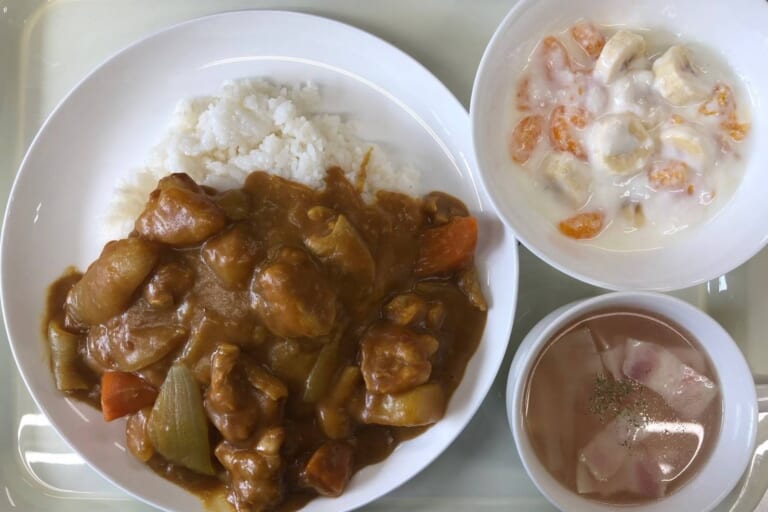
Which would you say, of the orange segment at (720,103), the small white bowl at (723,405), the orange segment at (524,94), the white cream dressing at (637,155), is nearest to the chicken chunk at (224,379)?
the small white bowl at (723,405)

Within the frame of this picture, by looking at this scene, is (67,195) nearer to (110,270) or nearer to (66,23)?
(110,270)

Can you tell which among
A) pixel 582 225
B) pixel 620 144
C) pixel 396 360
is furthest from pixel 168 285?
pixel 620 144

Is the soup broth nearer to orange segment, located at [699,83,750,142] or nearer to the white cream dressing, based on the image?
the white cream dressing

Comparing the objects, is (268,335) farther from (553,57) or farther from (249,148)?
(553,57)

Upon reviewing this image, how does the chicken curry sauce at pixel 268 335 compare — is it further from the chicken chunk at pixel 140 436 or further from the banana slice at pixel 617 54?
the banana slice at pixel 617 54

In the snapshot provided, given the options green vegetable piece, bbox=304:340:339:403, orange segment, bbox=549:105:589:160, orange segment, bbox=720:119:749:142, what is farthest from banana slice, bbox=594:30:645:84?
green vegetable piece, bbox=304:340:339:403

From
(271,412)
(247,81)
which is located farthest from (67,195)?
(271,412)
